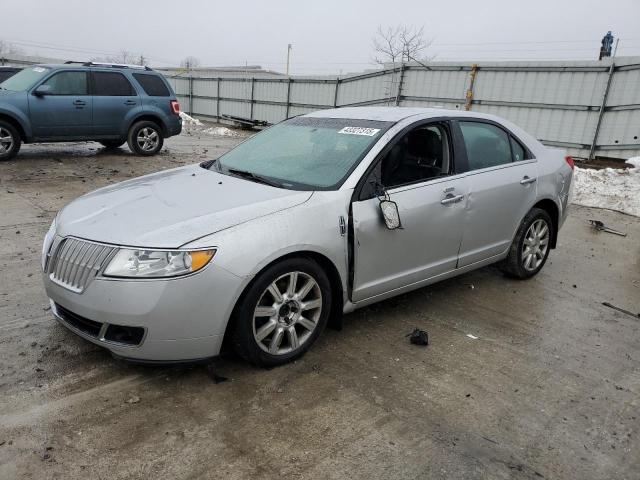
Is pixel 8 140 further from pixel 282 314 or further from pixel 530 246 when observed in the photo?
pixel 530 246

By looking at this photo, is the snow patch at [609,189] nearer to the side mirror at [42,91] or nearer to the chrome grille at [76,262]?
the chrome grille at [76,262]

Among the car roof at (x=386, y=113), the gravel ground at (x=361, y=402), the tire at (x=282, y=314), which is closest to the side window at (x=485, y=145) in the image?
the car roof at (x=386, y=113)

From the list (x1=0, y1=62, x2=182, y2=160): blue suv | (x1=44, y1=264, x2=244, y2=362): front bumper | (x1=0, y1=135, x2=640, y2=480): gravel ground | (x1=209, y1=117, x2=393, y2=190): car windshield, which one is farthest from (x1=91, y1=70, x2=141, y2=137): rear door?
(x1=44, y1=264, x2=244, y2=362): front bumper

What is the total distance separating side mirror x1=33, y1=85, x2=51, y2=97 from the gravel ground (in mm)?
6271

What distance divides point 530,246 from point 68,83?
29.4ft

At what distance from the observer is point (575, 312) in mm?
4578

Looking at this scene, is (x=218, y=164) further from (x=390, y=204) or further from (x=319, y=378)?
(x=319, y=378)

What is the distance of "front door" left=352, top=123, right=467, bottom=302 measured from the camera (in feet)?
11.8

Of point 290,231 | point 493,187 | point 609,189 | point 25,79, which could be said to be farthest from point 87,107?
point 609,189

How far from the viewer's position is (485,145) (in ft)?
15.1

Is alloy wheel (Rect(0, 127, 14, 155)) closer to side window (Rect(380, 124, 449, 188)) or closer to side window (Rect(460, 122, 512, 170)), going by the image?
side window (Rect(380, 124, 449, 188))

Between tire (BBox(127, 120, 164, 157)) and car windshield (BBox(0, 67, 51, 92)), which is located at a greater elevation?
car windshield (BBox(0, 67, 51, 92))

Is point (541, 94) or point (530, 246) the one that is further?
point (541, 94)

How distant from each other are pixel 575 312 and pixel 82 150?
10.7 metres
